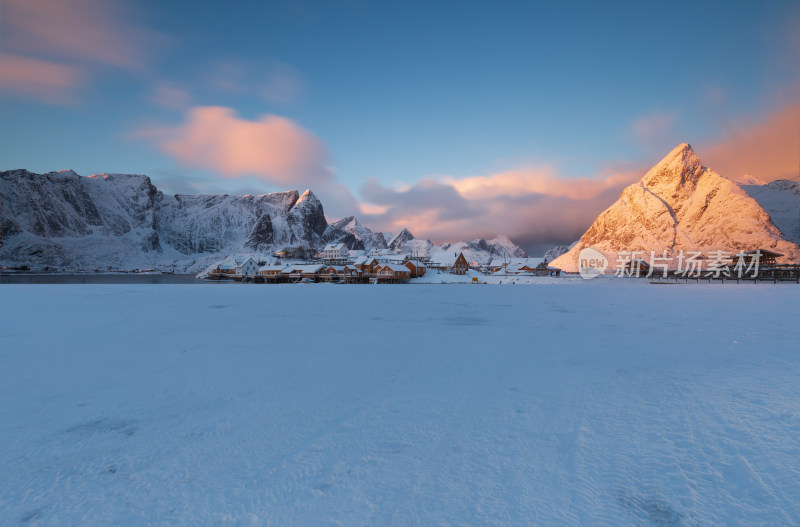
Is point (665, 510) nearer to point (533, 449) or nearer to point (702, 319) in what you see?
point (533, 449)

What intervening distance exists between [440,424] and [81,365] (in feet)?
26.6

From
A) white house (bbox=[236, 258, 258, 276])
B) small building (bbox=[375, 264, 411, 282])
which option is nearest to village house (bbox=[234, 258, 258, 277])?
white house (bbox=[236, 258, 258, 276])

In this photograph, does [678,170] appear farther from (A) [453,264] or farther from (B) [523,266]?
(A) [453,264]

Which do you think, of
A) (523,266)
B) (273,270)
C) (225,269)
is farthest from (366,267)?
(225,269)

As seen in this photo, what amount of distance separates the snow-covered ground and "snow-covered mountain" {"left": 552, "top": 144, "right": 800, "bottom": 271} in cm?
14831

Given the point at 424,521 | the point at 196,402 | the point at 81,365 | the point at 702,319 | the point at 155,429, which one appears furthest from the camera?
the point at 702,319

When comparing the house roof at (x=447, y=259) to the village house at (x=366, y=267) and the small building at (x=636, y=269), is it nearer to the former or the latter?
the village house at (x=366, y=267)

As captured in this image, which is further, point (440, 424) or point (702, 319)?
point (702, 319)

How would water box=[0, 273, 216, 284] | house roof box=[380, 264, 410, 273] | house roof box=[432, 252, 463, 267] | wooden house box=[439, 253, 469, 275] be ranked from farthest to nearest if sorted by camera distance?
1. house roof box=[432, 252, 463, 267]
2. wooden house box=[439, 253, 469, 275]
3. house roof box=[380, 264, 410, 273]
4. water box=[0, 273, 216, 284]

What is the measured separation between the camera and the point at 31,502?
2.95 meters

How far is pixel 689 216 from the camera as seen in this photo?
14038cm

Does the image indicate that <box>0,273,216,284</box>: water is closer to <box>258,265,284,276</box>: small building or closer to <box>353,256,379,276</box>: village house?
<box>258,265,284,276</box>: small building

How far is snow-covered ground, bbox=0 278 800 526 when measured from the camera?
2.93 metres

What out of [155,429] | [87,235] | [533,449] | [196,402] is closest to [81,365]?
[196,402]
